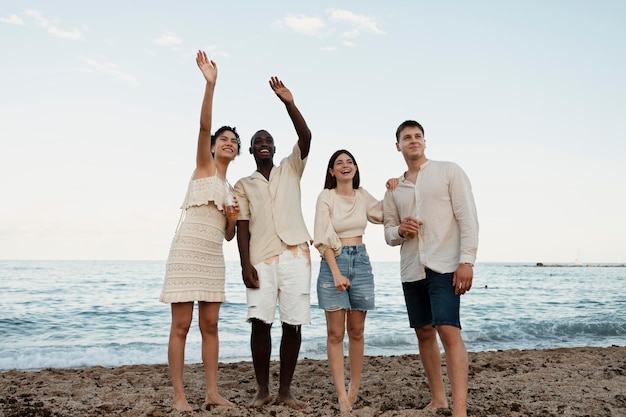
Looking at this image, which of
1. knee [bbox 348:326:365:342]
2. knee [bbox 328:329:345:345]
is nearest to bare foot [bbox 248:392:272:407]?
knee [bbox 328:329:345:345]

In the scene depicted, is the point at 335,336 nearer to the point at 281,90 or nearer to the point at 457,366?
the point at 457,366

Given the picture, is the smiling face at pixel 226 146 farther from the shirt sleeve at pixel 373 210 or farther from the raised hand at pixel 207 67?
the shirt sleeve at pixel 373 210

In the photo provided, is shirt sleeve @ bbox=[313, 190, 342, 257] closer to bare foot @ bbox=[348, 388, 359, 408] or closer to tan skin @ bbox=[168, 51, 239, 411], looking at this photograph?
tan skin @ bbox=[168, 51, 239, 411]

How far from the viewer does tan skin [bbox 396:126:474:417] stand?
3621mm

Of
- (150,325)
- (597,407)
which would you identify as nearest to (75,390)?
(597,407)

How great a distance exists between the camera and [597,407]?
434 cm

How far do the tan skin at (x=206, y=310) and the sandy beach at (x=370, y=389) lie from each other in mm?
190

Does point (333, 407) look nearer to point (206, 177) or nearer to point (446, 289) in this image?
point (446, 289)

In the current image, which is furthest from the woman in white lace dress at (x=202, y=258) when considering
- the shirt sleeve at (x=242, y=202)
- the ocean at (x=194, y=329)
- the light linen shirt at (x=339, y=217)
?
the ocean at (x=194, y=329)

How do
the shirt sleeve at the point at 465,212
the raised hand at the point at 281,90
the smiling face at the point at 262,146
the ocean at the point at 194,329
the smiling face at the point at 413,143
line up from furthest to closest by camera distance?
the ocean at the point at 194,329
the smiling face at the point at 262,146
the raised hand at the point at 281,90
the smiling face at the point at 413,143
the shirt sleeve at the point at 465,212

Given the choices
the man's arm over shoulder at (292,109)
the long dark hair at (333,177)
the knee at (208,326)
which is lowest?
the knee at (208,326)

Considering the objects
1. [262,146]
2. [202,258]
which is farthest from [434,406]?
[262,146]

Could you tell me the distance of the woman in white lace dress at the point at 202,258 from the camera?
401 cm

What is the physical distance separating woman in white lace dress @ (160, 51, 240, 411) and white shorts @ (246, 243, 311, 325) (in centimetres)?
28
